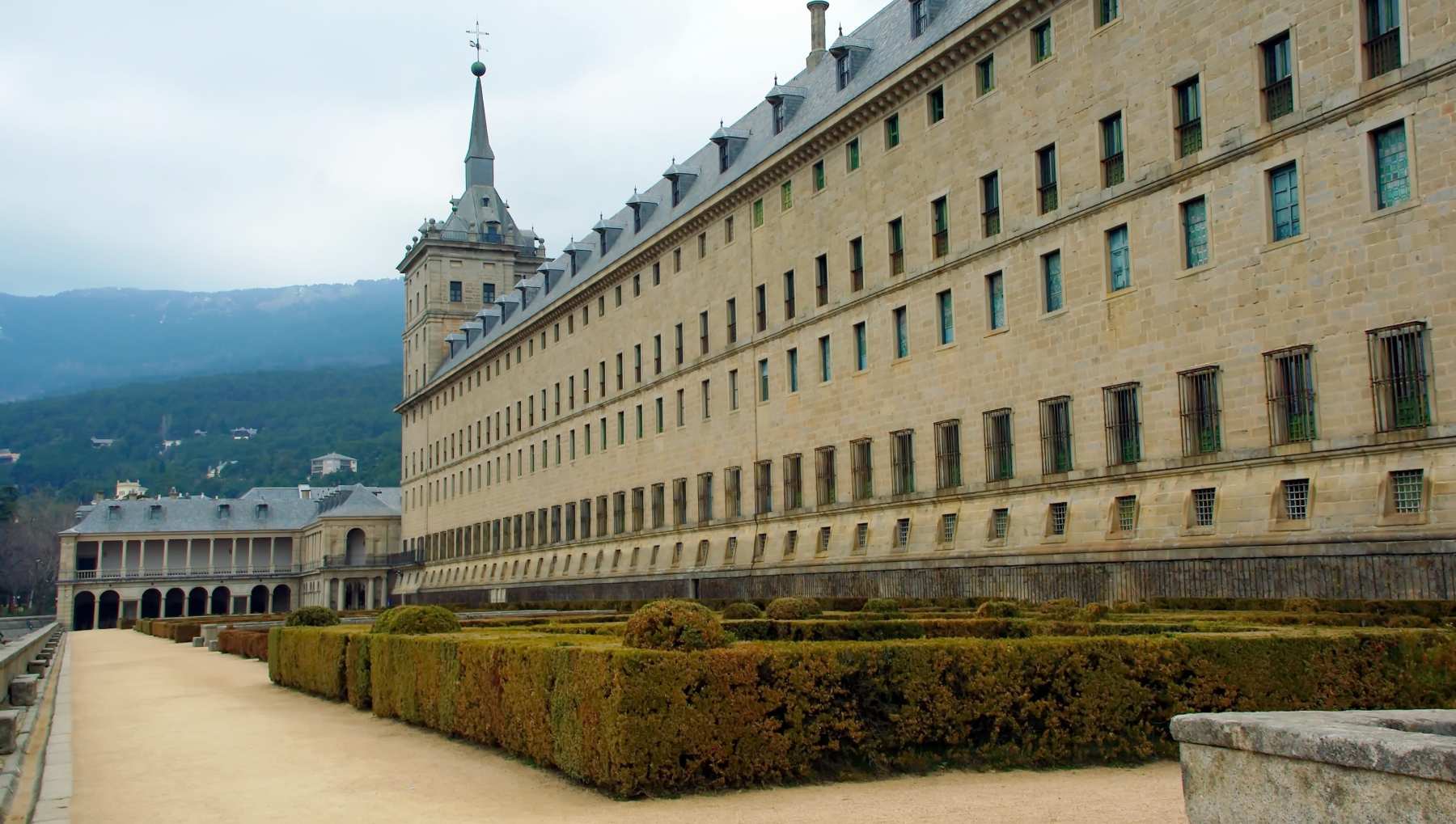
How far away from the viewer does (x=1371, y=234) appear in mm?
25250

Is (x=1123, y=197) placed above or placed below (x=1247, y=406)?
above

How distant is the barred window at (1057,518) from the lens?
108ft

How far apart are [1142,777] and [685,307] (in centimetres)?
4571

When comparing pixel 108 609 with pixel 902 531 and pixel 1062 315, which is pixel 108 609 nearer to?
pixel 902 531

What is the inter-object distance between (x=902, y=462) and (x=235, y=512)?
112577 mm

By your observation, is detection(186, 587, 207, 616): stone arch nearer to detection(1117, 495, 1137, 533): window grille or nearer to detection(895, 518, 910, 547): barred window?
detection(895, 518, 910, 547): barred window

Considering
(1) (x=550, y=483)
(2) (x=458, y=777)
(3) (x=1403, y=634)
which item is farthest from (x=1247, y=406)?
(1) (x=550, y=483)

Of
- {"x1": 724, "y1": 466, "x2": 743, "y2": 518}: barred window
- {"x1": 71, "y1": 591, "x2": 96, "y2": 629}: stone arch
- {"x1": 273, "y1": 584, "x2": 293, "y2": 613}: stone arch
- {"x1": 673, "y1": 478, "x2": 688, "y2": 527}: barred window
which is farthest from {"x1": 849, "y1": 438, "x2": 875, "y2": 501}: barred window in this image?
{"x1": 273, "y1": 584, "x2": 293, "y2": 613}: stone arch

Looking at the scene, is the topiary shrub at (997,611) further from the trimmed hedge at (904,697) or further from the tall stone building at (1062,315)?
the trimmed hedge at (904,697)

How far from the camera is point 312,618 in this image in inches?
1581

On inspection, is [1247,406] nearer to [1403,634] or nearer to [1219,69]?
[1219,69]

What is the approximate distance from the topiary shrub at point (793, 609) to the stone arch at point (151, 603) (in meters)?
119

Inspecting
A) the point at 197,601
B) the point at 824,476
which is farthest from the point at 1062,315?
the point at 197,601

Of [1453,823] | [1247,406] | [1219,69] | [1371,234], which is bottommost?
[1453,823]
